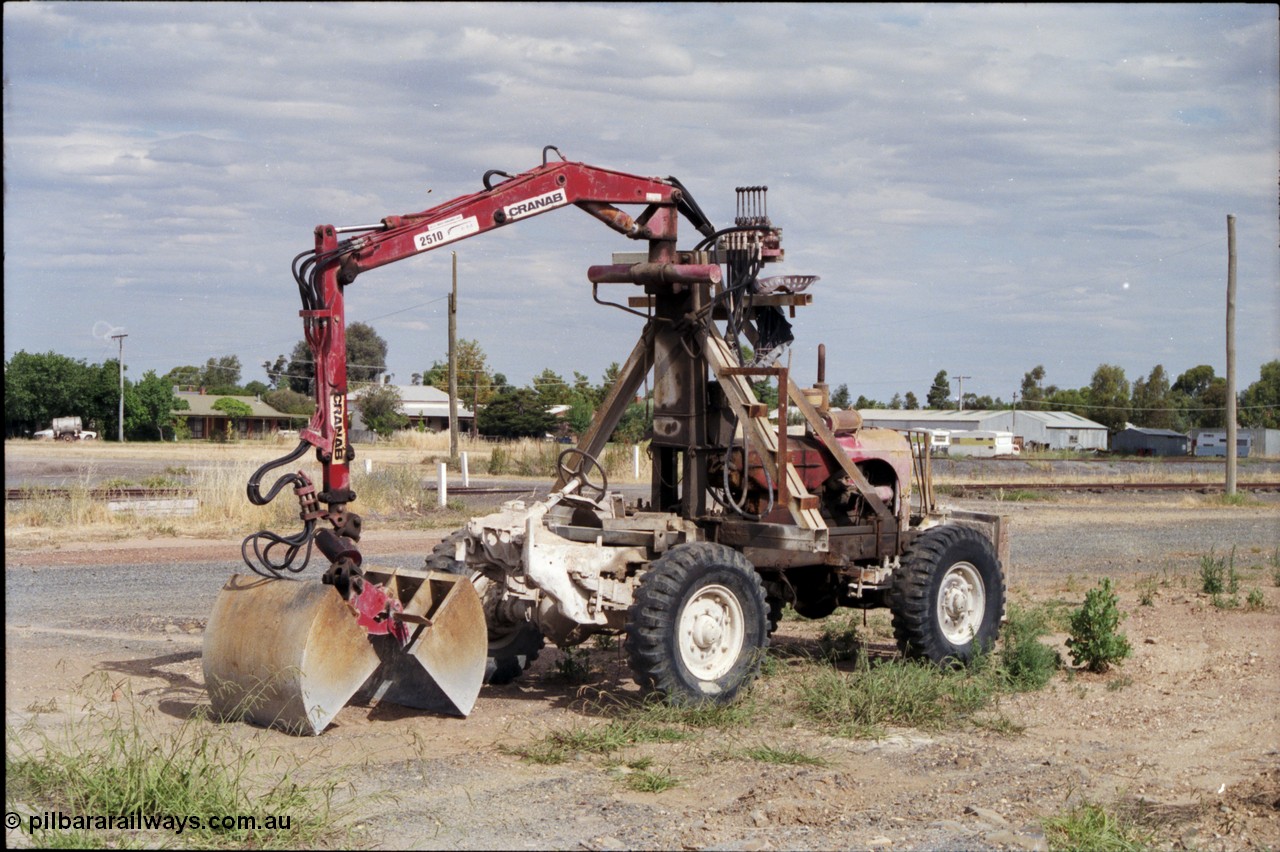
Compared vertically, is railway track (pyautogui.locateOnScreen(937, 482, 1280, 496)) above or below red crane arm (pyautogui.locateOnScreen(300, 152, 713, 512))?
below

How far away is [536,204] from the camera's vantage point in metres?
9.97

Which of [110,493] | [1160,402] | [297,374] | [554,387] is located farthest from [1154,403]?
[110,493]

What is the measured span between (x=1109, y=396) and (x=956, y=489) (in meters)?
81.8

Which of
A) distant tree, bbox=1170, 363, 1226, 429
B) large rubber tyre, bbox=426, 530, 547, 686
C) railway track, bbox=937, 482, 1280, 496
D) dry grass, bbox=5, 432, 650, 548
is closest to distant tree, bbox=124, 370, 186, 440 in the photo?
dry grass, bbox=5, 432, 650, 548

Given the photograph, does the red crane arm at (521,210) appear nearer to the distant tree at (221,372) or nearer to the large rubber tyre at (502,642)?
the large rubber tyre at (502,642)

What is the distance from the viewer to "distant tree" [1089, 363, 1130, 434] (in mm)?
106500

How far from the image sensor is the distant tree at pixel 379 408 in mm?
81000

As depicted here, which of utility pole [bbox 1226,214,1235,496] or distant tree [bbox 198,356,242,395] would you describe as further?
distant tree [bbox 198,356,242,395]

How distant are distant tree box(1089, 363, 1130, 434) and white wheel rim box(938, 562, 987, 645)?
100365 mm

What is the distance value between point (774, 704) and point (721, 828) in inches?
122

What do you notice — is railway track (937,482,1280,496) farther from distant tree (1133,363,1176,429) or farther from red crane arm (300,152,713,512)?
distant tree (1133,363,1176,429)

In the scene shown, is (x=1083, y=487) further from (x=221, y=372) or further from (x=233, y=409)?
(x=221, y=372)

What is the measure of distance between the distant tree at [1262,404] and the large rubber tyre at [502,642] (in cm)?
8921

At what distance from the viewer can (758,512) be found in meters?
10.7
